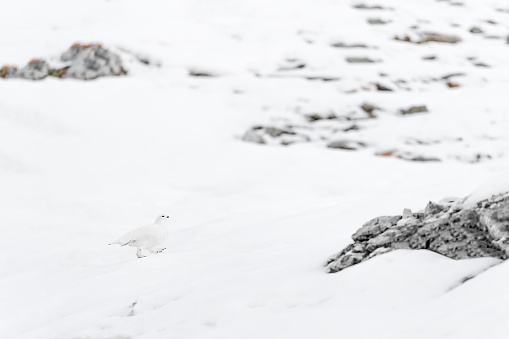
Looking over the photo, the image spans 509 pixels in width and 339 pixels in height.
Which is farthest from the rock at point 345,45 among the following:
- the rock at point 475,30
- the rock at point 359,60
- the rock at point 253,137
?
the rock at point 253,137

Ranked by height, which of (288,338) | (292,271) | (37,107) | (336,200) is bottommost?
(336,200)

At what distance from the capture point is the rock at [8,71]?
56.3 ft

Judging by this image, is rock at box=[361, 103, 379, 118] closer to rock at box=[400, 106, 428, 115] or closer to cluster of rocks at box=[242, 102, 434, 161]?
cluster of rocks at box=[242, 102, 434, 161]

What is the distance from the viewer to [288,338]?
4051mm

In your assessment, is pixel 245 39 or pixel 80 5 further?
pixel 80 5

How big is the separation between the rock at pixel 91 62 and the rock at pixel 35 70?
2.15 feet

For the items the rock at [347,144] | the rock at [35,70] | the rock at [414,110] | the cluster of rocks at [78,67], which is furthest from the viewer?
the cluster of rocks at [78,67]

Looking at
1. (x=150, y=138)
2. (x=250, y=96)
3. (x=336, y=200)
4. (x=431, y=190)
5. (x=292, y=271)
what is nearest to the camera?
(x=292, y=271)

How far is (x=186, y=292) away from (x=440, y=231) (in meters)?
2.68

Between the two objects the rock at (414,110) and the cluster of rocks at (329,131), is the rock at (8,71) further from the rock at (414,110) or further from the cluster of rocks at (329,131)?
the rock at (414,110)

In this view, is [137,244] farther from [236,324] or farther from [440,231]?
[440,231]

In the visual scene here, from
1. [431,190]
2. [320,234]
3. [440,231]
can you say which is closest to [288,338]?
[440,231]

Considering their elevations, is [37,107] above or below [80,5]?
below

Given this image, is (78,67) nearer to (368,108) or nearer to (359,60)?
(368,108)
